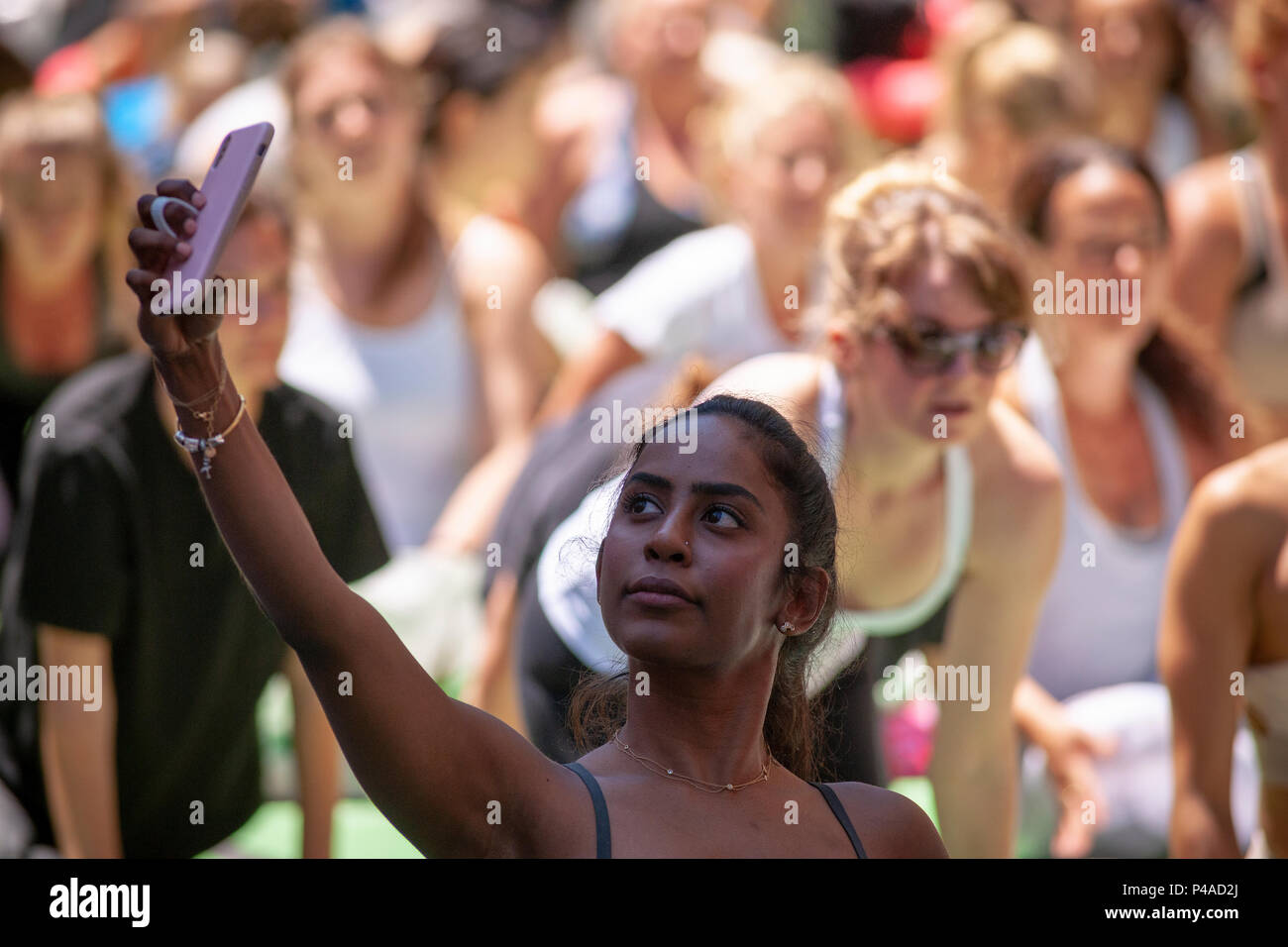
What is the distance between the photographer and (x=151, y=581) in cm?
304

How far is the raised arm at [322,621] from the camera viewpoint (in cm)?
133

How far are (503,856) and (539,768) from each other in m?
0.09

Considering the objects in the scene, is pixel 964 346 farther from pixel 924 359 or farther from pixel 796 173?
pixel 796 173

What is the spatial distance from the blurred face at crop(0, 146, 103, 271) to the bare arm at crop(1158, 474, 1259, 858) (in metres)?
3.00

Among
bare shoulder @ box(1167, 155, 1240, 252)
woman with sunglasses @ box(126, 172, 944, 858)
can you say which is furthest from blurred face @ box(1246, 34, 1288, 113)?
woman with sunglasses @ box(126, 172, 944, 858)

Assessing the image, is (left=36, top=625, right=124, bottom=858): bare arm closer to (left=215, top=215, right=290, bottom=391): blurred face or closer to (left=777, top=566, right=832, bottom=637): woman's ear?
(left=215, top=215, right=290, bottom=391): blurred face

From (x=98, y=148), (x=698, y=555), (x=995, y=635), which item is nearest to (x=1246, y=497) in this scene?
(x=995, y=635)

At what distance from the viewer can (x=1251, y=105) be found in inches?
181

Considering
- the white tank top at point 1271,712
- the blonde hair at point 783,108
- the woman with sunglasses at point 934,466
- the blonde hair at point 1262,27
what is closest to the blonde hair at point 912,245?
the woman with sunglasses at point 934,466

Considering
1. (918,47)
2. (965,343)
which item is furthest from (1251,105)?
(965,343)

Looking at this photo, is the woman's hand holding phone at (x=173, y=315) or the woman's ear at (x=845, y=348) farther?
the woman's ear at (x=845, y=348)

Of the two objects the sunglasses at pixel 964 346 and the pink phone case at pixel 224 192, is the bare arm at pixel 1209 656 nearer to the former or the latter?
the sunglasses at pixel 964 346

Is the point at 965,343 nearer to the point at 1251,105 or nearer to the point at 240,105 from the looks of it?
the point at 1251,105

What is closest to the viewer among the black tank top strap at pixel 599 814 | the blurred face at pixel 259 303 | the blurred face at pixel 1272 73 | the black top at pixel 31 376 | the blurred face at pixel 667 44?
the black tank top strap at pixel 599 814
